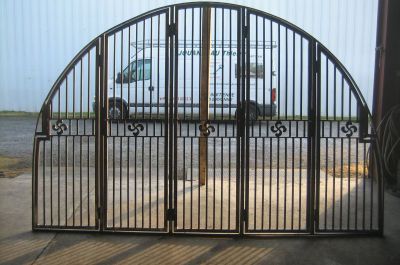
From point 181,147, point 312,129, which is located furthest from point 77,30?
point 312,129

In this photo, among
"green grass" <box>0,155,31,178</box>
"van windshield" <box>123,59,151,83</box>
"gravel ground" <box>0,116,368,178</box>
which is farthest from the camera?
"gravel ground" <box>0,116,368,178</box>

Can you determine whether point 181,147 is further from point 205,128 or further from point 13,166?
point 205,128

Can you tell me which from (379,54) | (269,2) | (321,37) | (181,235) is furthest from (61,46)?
(181,235)

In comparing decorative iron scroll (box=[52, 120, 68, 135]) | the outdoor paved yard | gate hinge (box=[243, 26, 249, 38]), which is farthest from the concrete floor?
gate hinge (box=[243, 26, 249, 38])

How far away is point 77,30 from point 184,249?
10.1 m

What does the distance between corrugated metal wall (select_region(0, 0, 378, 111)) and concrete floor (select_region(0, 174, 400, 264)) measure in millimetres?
6522

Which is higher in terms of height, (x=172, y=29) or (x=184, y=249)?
(x=172, y=29)

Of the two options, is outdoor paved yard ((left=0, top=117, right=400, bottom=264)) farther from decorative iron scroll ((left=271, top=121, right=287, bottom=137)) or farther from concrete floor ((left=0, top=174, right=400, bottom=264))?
decorative iron scroll ((left=271, top=121, right=287, bottom=137))

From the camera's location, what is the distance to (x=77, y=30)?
43.1 feet

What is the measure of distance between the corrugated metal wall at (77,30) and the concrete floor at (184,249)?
6522 millimetres

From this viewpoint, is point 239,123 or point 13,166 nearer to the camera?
point 239,123

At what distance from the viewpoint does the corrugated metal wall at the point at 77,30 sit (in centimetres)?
1141

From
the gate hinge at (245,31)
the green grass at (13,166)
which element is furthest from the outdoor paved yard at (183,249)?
the green grass at (13,166)

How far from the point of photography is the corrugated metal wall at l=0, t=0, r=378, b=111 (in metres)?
11.4
